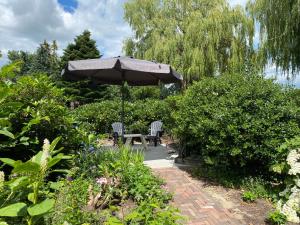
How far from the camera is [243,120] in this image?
486cm

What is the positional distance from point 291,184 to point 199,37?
13.0 metres

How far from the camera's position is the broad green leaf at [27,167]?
1252mm

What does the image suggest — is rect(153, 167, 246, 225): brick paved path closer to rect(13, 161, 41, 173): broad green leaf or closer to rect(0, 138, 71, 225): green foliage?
rect(0, 138, 71, 225): green foliage

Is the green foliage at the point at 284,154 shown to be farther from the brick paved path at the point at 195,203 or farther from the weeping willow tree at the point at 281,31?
the weeping willow tree at the point at 281,31

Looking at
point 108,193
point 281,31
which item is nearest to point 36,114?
point 108,193

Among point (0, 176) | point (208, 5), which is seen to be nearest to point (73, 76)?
point (0, 176)

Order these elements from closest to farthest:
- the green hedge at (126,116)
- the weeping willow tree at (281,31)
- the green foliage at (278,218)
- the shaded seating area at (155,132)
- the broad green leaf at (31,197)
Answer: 1. the broad green leaf at (31,197)
2. the green foliage at (278,218)
3. the shaded seating area at (155,132)
4. the weeping willow tree at (281,31)
5. the green hedge at (126,116)

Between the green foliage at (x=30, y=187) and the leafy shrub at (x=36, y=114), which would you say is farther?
the leafy shrub at (x=36, y=114)

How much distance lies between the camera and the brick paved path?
12.2 ft

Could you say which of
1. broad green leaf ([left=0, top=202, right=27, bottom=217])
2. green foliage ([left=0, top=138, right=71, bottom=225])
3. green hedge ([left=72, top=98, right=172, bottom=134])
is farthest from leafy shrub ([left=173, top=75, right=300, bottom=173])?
green hedge ([left=72, top=98, right=172, bottom=134])

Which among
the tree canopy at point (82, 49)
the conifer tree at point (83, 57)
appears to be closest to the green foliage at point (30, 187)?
the conifer tree at point (83, 57)

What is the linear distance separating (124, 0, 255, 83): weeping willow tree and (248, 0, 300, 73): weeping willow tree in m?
3.96

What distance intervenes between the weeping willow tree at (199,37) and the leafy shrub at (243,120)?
947 cm

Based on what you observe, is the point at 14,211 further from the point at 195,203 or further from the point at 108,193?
the point at 195,203
